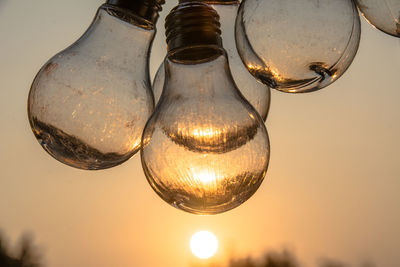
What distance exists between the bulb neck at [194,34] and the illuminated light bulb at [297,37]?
23 mm

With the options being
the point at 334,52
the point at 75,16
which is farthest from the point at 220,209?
the point at 75,16

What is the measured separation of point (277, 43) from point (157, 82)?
197 millimetres

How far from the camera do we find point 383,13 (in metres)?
0.38

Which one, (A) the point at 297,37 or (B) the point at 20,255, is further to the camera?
(B) the point at 20,255

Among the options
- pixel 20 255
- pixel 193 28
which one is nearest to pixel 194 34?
pixel 193 28

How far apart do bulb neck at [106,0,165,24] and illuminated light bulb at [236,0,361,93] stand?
9 centimetres

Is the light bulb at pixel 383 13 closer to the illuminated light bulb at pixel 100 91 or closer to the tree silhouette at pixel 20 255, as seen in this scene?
the illuminated light bulb at pixel 100 91

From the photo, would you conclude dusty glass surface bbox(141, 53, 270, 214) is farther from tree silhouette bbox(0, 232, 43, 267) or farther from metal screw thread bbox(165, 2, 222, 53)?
tree silhouette bbox(0, 232, 43, 267)

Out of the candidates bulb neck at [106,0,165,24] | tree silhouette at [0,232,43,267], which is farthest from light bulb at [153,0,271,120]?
tree silhouette at [0,232,43,267]

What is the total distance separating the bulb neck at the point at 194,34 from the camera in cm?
34

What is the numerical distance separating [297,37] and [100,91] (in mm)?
160

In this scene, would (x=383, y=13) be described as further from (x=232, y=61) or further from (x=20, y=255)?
(x=20, y=255)

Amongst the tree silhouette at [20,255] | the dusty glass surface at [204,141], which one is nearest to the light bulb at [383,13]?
the dusty glass surface at [204,141]

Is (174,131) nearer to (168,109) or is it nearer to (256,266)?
(168,109)
